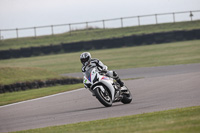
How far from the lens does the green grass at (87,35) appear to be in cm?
4407

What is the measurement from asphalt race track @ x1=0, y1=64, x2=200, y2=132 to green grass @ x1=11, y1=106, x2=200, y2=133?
87 centimetres

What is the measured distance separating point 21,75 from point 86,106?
9.39 metres

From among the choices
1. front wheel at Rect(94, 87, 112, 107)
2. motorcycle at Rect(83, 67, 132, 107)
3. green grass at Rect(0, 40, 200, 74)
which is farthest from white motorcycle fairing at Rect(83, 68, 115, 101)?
green grass at Rect(0, 40, 200, 74)

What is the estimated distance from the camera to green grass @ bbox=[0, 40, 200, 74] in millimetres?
29750

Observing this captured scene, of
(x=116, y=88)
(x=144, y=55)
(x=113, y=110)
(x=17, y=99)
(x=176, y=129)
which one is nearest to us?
(x=176, y=129)

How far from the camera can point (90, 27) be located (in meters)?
51.4

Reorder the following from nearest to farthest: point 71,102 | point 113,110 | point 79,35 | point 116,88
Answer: point 113,110
point 116,88
point 71,102
point 79,35

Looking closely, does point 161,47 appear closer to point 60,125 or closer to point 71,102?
point 71,102

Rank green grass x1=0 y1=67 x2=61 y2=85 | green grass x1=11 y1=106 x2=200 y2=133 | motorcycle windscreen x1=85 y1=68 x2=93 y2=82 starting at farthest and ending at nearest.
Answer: green grass x1=0 y1=67 x2=61 y2=85, motorcycle windscreen x1=85 y1=68 x2=93 y2=82, green grass x1=11 y1=106 x2=200 y2=133

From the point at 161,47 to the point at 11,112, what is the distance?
2479cm

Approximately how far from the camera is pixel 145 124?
777 cm

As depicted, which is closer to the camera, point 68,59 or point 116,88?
point 116,88

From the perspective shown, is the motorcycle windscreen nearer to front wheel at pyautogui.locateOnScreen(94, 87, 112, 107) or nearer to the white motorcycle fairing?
the white motorcycle fairing

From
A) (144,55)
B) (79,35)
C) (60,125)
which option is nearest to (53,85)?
(60,125)
